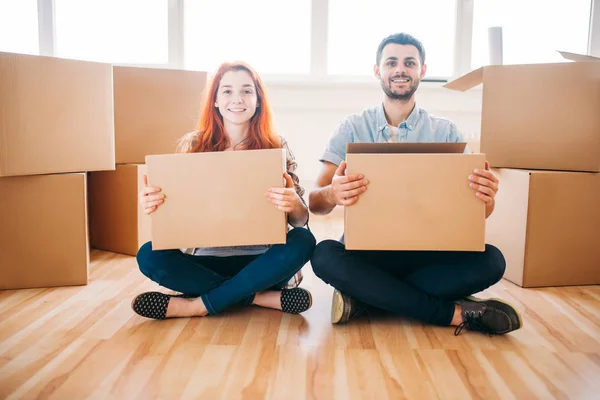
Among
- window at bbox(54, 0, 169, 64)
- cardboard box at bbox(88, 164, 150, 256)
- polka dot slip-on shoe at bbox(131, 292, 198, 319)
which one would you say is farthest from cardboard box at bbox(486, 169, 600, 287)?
window at bbox(54, 0, 169, 64)

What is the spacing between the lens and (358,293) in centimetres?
127

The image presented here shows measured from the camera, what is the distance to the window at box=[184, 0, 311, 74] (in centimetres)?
300

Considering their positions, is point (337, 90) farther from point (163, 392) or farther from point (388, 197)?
point (163, 392)

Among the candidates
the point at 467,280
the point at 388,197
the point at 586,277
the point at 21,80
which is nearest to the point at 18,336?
the point at 21,80

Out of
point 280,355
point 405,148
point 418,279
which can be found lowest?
point 280,355

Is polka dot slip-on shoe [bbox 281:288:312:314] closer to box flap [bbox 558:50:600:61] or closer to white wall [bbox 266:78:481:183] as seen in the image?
box flap [bbox 558:50:600:61]

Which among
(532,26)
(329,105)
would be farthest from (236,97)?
(532,26)

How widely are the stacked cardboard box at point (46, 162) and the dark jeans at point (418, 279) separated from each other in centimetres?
81

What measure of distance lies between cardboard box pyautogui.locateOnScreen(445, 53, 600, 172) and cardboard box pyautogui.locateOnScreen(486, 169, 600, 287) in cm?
6

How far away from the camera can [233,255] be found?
1409 mm

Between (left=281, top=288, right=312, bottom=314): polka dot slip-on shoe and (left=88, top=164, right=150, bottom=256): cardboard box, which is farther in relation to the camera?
(left=88, top=164, right=150, bottom=256): cardboard box

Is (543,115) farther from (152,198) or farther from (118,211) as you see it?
(118,211)

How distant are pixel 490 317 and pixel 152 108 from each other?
1423mm

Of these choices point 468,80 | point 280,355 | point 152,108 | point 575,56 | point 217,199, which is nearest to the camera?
point 280,355
